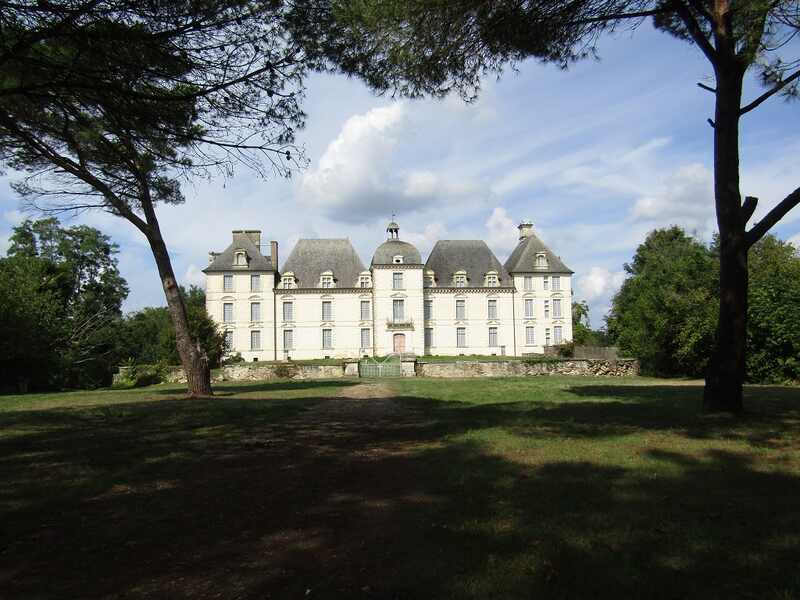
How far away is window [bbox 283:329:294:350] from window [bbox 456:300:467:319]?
12980mm

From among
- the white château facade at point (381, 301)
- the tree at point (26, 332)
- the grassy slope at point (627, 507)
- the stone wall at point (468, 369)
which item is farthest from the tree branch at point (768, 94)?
the white château facade at point (381, 301)

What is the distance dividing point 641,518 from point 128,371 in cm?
2925

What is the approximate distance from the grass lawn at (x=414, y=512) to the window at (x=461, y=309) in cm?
3816

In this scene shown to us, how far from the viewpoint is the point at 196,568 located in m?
3.30

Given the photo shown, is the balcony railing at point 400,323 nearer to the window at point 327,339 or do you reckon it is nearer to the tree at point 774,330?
the window at point 327,339

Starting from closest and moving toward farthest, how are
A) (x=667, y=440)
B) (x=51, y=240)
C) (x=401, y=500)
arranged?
(x=401, y=500), (x=667, y=440), (x=51, y=240)

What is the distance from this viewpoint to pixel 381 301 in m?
44.8

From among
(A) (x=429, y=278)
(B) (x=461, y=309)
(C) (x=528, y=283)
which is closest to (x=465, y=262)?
(A) (x=429, y=278)

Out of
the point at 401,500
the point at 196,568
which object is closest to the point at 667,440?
the point at 401,500

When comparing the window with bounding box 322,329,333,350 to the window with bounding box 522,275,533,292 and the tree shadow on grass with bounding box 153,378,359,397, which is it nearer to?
the window with bounding box 522,275,533,292

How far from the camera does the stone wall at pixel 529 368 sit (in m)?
27.4

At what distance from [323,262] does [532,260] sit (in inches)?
653

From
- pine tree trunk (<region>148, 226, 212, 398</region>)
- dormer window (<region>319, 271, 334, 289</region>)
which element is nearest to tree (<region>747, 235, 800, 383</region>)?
pine tree trunk (<region>148, 226, 212, 398</region>)

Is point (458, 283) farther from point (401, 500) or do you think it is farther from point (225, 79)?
point (401, 500)
